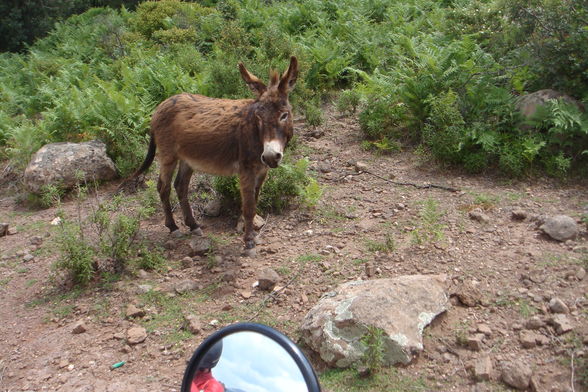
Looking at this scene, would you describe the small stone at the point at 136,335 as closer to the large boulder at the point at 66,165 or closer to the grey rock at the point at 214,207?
the grey rock at the point at 214,207

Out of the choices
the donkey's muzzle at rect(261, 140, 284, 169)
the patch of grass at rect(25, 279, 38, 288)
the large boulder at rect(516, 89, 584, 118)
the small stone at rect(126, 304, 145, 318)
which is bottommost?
the patch of grass at rect(25, 279, 38, 288)

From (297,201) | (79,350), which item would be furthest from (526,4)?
(79,350)

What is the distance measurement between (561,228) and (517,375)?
219 cm

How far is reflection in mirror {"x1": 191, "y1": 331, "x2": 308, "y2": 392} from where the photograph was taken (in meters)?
2.29

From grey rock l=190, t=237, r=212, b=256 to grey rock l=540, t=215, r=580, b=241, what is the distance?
12.4 feet

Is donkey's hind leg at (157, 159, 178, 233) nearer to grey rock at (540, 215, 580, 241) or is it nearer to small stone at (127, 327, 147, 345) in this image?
small stone at (127, 327, 147, 345)

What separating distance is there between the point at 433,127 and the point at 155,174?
176 inches

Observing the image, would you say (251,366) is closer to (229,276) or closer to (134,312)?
(134,312)

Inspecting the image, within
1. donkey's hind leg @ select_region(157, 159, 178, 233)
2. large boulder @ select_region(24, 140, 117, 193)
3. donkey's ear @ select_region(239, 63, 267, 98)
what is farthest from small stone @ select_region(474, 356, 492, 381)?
large boulder @ select_region(24, 140, 117, 193)

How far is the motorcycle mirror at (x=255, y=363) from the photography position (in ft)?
7.38

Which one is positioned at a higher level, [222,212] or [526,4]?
[526,4]

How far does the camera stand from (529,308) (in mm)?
4266

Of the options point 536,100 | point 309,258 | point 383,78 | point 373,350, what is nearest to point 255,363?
point 373,350

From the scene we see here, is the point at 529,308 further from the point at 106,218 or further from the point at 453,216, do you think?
the point at 106,218
